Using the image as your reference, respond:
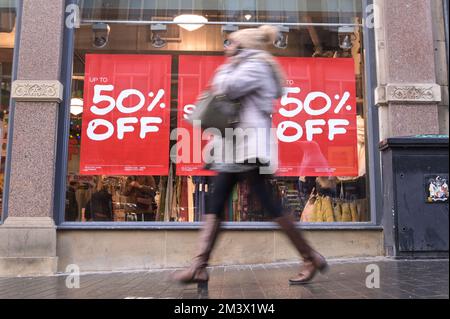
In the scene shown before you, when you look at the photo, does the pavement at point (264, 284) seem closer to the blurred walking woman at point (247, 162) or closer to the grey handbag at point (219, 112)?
the blurred walking woman at point (247, 162)

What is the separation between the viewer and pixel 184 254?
6.68 metres

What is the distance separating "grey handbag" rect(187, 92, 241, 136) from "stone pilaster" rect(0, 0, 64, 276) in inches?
135

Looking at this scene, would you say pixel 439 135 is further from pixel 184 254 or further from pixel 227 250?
pixel 184 254

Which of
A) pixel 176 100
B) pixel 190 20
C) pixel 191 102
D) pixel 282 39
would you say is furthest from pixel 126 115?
pixel 282 39

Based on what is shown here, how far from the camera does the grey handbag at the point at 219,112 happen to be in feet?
13.0

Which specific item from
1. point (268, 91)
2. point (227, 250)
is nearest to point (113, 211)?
point (227, 250)

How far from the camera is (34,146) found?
265 inches

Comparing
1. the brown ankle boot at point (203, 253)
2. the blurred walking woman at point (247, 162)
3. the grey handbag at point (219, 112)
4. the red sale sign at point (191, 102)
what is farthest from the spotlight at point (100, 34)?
the brown ankle boot at point (203, 253)

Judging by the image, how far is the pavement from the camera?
3.99m

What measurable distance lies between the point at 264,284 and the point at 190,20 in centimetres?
454

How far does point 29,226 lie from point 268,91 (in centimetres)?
392

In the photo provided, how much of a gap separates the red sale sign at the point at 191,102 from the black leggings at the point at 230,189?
303 centimetres

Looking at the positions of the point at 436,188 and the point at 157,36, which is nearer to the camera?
the point at 436,188

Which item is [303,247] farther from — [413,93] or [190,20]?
[190,20]
